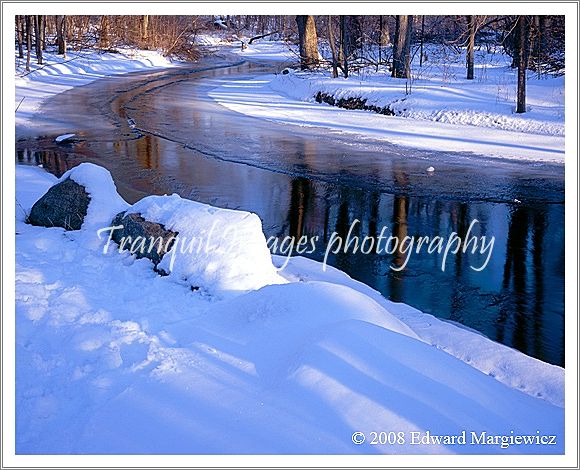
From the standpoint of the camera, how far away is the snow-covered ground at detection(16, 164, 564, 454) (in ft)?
12.7

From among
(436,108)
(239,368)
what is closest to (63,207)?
(239,368)

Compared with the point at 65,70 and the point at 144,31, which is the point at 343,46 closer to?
the point at 65,70

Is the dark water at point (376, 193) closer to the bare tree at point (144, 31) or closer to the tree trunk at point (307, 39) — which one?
the tree trunk at point (307, 39)

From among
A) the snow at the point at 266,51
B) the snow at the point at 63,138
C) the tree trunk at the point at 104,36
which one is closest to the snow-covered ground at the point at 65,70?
the tree trunk at the point at 104,36

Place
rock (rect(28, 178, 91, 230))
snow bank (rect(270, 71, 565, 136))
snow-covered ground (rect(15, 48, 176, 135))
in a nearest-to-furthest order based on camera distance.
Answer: rock (rect(28, 178, 91, 230)), snow bank (rect(270, 71, 565, 136)), snow-covered ground (rect(15, 48, 176, 135))

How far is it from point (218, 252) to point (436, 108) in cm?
1442

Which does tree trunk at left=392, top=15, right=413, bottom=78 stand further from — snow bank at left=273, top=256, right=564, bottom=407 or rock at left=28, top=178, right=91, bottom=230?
snow bank at left=273, top=256, right=564, bottom=407

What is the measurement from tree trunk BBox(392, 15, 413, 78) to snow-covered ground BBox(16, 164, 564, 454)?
18.0 m

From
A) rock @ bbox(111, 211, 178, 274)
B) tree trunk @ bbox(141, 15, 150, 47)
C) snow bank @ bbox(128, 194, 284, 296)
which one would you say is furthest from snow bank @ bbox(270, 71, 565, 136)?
tree trunk @ bbox(141, 15, 150, 47)

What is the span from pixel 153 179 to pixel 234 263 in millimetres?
6249

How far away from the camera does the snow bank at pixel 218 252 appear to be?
21.2 ft

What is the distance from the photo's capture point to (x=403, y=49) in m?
24.2

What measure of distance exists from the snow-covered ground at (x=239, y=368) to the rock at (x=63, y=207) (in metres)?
1.17

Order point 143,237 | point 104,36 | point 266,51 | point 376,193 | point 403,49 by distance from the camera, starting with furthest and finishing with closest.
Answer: point 266,51
point 104,36
point 403,49
point 376,193
point 143,237
